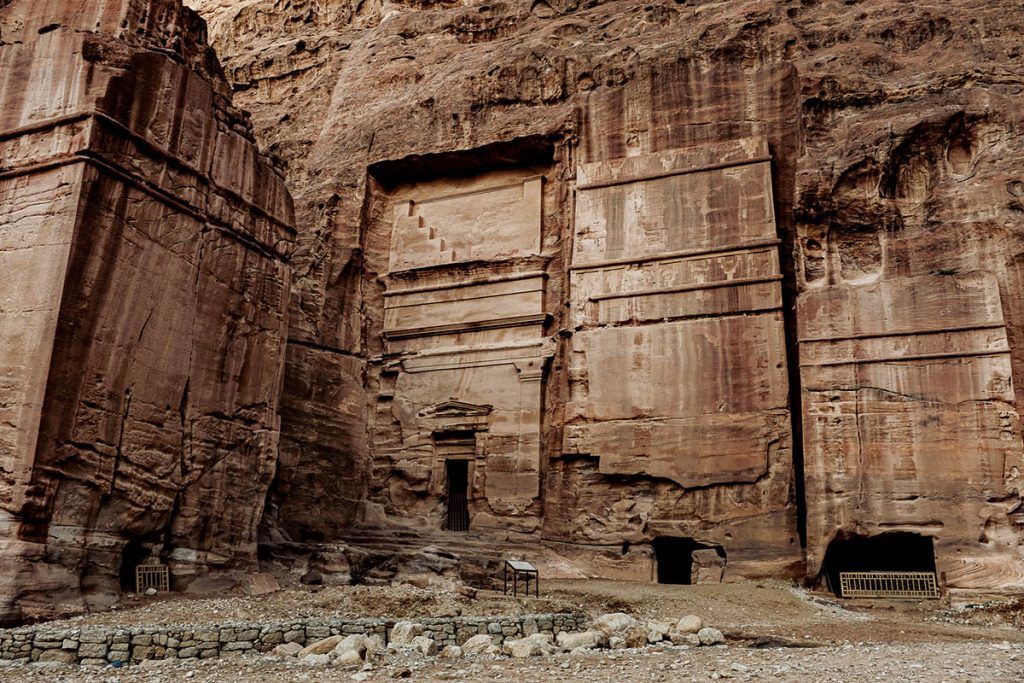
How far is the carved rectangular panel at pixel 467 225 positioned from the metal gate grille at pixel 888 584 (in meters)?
8.77

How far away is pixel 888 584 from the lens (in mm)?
12727

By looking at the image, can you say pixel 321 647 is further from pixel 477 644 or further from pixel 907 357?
pixel 907 357

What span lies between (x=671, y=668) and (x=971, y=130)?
429 inches

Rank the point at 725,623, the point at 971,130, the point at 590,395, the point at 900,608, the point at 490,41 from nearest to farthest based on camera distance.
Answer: the point at 725,623, the point at 900,608, the point at 971,130, the point at 590,395, the point at 490,41

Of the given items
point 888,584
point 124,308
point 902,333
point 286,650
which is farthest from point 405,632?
point 902,333

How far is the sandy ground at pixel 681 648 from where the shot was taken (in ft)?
25.1

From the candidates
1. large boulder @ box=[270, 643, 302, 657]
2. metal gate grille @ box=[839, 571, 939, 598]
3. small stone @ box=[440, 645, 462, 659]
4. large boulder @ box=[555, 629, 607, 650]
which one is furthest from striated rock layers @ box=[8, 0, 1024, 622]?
A: large boulder @ box=[555, 629, 607, 650]

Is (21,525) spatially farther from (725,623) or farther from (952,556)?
(952,556)

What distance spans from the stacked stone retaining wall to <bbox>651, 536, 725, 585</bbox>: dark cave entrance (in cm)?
551

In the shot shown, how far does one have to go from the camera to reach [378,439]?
1848 centimetres

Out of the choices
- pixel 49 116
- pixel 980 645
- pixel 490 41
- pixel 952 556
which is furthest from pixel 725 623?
pixel 490 41

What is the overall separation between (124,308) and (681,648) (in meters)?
7.84

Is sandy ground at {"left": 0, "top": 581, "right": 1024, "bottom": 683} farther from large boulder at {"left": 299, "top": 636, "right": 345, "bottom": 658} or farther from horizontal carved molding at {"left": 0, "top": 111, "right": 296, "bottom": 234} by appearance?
horizontal carved molding at {"left": 0, "top": 111, "right": 296, "bottom": 234}

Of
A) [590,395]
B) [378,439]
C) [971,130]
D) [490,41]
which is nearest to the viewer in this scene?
[971,130]
